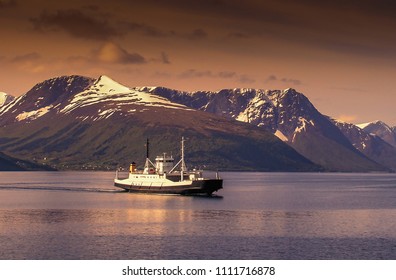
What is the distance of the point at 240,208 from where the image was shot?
624 feet

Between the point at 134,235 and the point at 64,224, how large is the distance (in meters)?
24.3

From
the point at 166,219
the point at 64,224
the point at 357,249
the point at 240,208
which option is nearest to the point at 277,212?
the point at 240,208

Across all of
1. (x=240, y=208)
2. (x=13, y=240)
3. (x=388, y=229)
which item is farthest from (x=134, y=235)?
(x=240, y=208)

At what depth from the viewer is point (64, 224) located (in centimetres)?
14088

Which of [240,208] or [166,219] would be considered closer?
[166,219]

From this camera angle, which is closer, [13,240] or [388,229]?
[13,240]
